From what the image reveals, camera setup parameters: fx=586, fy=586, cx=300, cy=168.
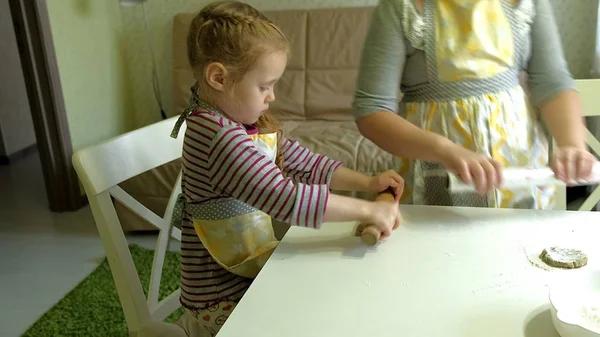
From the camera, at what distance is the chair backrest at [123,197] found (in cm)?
101

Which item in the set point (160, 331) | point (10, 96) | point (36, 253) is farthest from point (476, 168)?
point (10, 96)

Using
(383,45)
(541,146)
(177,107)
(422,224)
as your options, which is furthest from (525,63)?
(177,107)

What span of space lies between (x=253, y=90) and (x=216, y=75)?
0.06m

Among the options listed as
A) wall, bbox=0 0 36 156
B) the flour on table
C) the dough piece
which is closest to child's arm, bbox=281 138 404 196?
the dough piece

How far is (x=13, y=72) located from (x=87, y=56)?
108cm

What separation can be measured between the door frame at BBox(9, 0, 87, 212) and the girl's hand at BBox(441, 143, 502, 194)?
8.10ft

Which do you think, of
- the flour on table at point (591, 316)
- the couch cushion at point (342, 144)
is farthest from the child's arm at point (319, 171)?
the couch cushion at point (342, 144)

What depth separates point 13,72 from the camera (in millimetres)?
3879

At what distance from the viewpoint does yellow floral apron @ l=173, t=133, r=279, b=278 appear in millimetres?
963

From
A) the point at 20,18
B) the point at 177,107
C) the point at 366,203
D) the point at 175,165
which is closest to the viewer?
the point at 366,203

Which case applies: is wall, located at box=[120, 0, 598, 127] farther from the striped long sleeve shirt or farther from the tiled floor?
the striped long sleeve shirt

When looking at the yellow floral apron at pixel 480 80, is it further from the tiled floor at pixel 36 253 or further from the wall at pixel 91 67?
the wall at pixel 91 67

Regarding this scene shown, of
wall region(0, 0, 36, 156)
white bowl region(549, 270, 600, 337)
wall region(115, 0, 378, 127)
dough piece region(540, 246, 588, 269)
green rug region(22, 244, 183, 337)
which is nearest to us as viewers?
white bowl region(549, 270, 600, 337)

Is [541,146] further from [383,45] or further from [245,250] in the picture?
[245,250]
